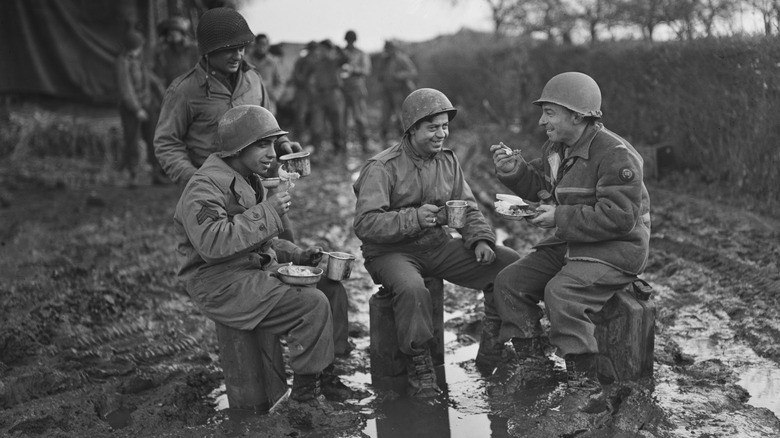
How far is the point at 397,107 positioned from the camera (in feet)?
70.6

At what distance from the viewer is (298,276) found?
5.14 meters

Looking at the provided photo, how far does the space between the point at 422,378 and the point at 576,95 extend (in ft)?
6.84

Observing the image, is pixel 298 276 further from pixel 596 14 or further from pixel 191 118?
pixel 596 14

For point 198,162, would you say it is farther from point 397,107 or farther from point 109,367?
point 397,107

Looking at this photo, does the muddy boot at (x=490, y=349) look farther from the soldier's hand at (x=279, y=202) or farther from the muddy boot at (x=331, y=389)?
the soldier's hand at (x=279, y=202)

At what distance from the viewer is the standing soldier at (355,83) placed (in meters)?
18.9

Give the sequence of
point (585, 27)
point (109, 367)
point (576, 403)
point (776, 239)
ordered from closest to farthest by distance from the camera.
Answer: point (576, 403)
point (109, 367)
point (776, 239)
point (585, 27)

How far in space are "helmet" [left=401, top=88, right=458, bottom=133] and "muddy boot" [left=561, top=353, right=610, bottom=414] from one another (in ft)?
6.14

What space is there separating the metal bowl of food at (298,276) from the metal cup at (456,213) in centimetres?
101

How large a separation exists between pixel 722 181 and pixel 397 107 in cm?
1172

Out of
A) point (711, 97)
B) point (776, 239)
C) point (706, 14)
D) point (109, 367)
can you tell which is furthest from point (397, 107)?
point (109, 367)

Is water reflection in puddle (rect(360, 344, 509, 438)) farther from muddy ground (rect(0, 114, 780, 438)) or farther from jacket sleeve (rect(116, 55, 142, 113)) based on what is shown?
jacket sleeve (rect(116, 55, 142, 113))

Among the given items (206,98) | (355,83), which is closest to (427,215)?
(206,98)

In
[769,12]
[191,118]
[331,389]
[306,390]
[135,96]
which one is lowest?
[331,389]
